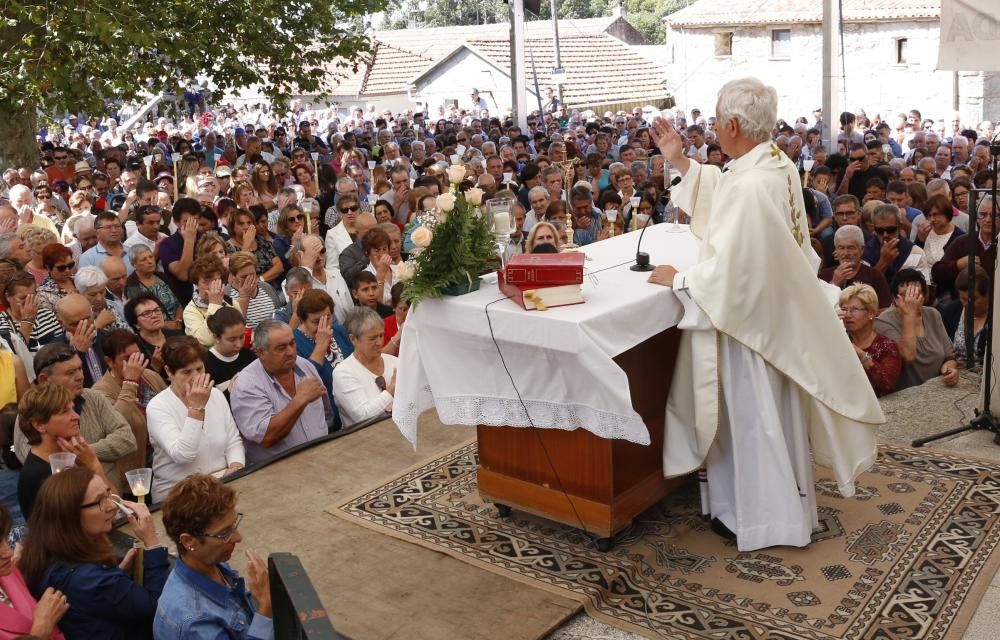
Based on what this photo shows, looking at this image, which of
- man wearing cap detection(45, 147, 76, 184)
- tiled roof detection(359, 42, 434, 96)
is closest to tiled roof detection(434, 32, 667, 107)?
tiled roof detection(359, 42, 434, 96)

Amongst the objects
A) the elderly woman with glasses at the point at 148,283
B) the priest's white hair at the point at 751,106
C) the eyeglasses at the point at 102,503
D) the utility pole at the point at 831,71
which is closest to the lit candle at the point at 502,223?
the priest's white hair at the point at 751,106

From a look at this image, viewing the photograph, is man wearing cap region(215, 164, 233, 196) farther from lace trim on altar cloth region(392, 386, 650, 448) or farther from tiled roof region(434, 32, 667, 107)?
tiled roof region(434, 32, 667, 107)

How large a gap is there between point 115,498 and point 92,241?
5786mm

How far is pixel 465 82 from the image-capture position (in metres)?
39.3

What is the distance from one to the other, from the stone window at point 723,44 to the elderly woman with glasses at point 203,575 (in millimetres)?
30775

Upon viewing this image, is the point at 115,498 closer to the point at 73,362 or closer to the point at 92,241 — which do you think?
the point at 73,362

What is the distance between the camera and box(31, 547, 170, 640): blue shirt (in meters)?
3.24

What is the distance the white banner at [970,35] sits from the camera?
209 inches

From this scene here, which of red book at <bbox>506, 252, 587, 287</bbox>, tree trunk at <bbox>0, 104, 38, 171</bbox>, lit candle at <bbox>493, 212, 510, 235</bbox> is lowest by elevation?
red book at <bbox>506, 252, 587, 287</bbox>

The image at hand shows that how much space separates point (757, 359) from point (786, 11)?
91.9ft

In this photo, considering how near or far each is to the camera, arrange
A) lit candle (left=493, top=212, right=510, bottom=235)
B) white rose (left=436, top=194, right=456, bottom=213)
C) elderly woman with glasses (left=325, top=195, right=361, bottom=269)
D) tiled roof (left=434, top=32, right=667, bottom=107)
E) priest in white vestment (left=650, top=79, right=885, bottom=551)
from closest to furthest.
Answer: priest in white vestment (left=650, top=79, right=885, bottom=551) → white rose (left=436, top=194, right=456, bottom=213) → lit candle (left=493, top=212, right=510, bottom=235) → elderly woman with glasses (left=325, top=195, right=361, bottom=269) → tiled roof (left=434, top=32, right=667, bottom=107)

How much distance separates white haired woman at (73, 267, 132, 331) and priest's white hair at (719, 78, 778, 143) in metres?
3.96

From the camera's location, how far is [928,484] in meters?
4.68

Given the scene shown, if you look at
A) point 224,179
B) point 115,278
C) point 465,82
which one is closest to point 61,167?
point 224,179
